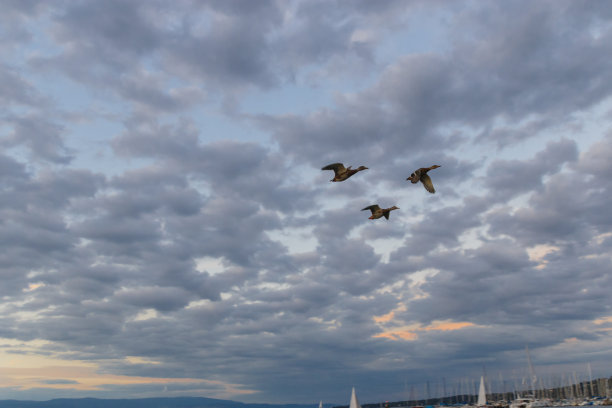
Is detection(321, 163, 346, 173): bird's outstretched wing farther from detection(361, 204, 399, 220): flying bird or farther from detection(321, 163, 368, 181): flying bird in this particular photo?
detection(361, 204, 399, 220): flying bird

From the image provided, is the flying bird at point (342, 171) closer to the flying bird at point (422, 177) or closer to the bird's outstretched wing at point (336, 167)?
the bird's outstretched wing at point (336, 167)

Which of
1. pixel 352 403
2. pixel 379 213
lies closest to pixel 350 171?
pixel 379 213

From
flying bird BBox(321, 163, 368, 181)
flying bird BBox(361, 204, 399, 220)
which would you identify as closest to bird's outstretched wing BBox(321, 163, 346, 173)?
flying bird BBox(321, 163, 368, 181)

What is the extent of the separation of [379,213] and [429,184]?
8303mm

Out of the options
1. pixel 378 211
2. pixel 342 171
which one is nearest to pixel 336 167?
pixel 342 171

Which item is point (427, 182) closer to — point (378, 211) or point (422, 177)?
point (422, 177)

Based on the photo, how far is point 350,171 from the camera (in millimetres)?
53781

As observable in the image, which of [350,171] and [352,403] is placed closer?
[350,171]

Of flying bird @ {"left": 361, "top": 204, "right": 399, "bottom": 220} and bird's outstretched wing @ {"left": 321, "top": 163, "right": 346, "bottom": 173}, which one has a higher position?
bird's outstretched wing @ {"left": 321, "top": 163, "right": 346, "bottom": 173}

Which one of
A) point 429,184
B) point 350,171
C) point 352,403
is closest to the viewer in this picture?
point 429,184

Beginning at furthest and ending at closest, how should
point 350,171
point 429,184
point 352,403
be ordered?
point 352,403 → point 350,171 → point 429,184

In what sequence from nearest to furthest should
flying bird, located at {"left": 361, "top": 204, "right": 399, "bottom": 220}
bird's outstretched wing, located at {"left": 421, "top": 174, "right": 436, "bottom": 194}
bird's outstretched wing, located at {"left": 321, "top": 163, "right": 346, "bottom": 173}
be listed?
Answer: bird's outstretched wing, located at {"left": 421, "top": 174, "right": 436, "bottom": 194}, bird's outstretched wing, located at {"left": 321, "top": 163, "right": 346, "bottom": 173}, flying bird, located at {"left": 361, "top": 204, "right": 399, "bottom": 220}

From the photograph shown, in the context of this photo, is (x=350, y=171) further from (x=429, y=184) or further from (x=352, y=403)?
(x=352, y=403)

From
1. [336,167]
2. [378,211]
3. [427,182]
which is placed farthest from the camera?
[378,211]
